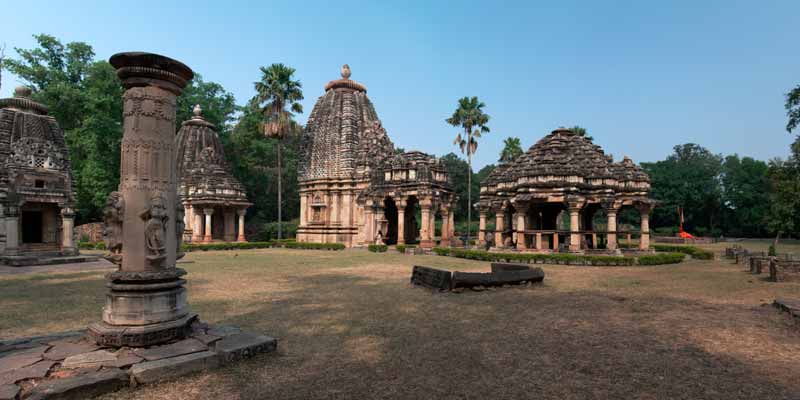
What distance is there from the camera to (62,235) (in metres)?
20.2

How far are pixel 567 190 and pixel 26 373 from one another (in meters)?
21.2

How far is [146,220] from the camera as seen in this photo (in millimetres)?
6168

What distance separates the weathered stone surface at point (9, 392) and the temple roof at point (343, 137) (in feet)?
89.1

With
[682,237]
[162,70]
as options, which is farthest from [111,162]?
[682,237]

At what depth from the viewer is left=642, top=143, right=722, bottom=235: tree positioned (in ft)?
179

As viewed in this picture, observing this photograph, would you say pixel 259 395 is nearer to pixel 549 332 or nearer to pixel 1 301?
pixel 549 332

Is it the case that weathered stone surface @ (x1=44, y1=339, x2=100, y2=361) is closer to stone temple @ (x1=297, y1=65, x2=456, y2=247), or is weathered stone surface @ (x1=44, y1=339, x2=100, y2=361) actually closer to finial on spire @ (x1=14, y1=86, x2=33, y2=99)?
finial on spire @ (x1=14, y1=86, x2=33, y2=99)

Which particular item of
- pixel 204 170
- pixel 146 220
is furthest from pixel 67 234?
pixel 146 220

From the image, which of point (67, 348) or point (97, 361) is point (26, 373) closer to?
point (97, 361)

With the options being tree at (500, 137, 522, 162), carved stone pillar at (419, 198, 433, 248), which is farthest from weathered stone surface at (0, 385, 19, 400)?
tree at (500, 137, 522, 162)

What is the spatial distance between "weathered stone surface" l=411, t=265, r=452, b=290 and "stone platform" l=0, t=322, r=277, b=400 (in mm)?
5891

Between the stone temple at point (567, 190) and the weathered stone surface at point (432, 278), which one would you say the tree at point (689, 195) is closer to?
the stone temple at point (567, 190)

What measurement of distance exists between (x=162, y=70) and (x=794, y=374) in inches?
377

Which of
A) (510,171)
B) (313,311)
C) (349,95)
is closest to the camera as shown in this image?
(313,311)
